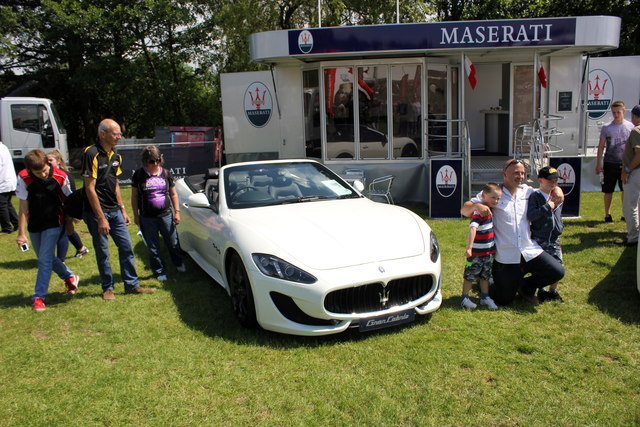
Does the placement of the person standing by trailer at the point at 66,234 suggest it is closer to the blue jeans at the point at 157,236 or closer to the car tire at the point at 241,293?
the blue jeans at the point at 157,236

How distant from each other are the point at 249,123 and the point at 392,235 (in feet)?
36.1

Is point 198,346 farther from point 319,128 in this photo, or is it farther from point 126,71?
point 126,71

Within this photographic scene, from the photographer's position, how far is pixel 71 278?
6.02 metres

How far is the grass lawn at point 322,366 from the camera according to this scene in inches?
133

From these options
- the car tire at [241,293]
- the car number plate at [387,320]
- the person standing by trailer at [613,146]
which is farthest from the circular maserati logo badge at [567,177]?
the car tire at [241,293]

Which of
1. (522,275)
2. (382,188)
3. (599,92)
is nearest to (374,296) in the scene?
(522,275)

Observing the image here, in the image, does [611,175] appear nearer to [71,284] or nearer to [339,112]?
[339,112]

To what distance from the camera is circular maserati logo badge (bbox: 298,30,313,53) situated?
1044 centimetres

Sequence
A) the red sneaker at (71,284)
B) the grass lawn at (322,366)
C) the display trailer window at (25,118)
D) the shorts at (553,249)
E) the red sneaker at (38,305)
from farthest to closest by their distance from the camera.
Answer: the display trailer window at (25,118) < the red sneaker at (71,284) < the red sneaker at (38,305) < the shorts at (553,249) < the grass lawn at (322,366)

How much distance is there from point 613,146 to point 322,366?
6429 mm

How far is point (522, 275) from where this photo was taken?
497cm

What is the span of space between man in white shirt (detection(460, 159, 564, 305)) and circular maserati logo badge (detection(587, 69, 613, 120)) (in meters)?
11.0

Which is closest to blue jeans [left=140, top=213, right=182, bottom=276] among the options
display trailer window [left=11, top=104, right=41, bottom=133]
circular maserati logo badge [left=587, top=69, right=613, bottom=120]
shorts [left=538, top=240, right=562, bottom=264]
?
shorts [left=538, top=240, right=562, bottom=264]

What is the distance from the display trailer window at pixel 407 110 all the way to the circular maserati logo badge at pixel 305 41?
1.86 meters
